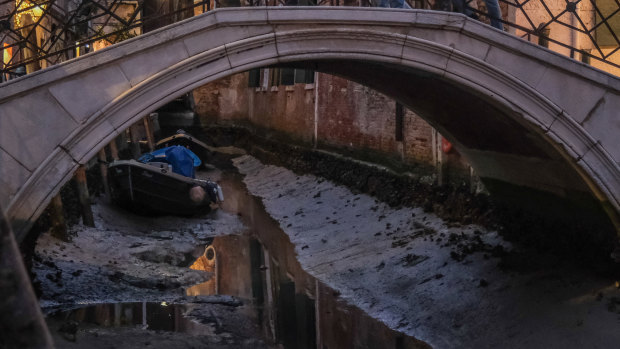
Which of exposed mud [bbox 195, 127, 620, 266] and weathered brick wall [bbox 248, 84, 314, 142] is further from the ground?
weathered brick wall [bbox 248, 84, 314, 142]

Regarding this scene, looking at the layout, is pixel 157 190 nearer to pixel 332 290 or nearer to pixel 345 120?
pixel 345 120

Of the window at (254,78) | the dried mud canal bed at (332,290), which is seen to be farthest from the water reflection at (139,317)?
the window at (254,78)

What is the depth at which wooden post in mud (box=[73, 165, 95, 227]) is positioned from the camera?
13617 millimetres

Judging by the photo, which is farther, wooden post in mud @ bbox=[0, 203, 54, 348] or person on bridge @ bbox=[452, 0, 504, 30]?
person on bridge @ bbox=[452, 0, 504, 30]

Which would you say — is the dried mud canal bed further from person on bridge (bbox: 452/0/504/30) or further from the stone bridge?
person on bridge (bbox: 452/0/504/30)

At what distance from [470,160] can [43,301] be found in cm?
464

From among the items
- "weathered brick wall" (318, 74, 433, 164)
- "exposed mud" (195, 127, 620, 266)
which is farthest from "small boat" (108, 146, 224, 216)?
"weathered brick wall" (318, 74, 433, 164)

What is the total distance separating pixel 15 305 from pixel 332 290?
26.1 ft

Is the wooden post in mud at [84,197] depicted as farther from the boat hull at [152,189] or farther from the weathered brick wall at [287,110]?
the weathered brick wall at [287,110]

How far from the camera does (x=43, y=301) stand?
9633 millimetres

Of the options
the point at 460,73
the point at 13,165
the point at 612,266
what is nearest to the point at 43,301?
the point at 13,165

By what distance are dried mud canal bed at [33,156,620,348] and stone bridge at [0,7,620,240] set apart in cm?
96

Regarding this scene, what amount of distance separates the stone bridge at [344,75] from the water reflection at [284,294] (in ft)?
7.17

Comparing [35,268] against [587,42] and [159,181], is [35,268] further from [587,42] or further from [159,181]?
[587,42]
